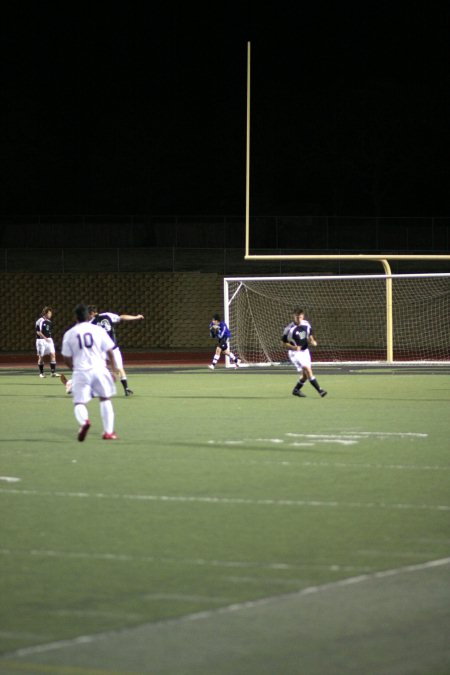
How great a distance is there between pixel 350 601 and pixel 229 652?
4.21 feet

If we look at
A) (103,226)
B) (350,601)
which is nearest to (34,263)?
(103,226)

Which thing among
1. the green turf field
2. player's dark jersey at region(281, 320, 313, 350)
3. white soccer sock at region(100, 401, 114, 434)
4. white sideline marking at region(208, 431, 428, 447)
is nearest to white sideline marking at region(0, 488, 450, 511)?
the green turf field

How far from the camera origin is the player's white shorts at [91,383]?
15492mm

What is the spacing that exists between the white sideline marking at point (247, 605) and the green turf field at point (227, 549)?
18mm

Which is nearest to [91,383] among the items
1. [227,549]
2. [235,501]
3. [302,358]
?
[235,501]

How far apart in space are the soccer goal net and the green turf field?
27280 mm

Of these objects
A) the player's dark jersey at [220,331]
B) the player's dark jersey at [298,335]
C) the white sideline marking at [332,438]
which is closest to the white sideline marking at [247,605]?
the white sideline marking at [332,438]

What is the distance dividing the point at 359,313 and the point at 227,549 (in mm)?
40165

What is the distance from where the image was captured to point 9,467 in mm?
13539

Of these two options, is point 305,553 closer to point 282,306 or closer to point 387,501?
point 387,501

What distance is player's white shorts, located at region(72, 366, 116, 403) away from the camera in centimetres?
1549

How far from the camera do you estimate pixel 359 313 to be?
48500 mm

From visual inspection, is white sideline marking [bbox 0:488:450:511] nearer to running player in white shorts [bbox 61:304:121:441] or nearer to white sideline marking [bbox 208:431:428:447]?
running player in white shorts [bbox 61:304:121:441]

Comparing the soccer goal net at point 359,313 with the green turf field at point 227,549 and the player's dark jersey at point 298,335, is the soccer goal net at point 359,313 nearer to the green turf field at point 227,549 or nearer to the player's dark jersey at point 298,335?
the player's dark jersey at point 298,335
